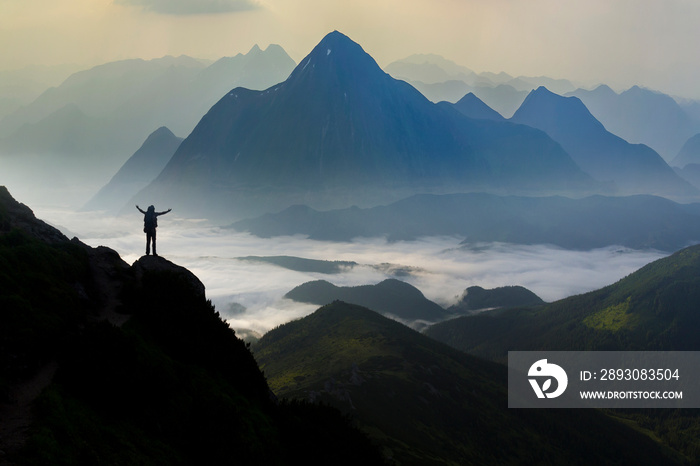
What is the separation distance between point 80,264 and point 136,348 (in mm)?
13110

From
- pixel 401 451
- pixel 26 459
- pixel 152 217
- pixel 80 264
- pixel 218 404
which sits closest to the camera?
pixel 26 459

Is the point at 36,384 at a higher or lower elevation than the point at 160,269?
lower

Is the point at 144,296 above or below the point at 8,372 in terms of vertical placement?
above

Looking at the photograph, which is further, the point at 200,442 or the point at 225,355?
the point at 225,355

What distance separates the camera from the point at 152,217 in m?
58.8

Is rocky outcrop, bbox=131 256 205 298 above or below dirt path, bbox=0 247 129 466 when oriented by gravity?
above

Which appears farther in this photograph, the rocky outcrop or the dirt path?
the rocky outcrop

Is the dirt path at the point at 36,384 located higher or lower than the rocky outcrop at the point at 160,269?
lower

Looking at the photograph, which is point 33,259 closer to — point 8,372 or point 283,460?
point 8,372

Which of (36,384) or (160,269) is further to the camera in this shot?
(160,269)

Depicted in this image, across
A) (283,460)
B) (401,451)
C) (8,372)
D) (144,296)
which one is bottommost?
(401,451)

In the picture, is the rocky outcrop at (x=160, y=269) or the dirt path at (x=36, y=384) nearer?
the dirt path at (x=36, y=384)

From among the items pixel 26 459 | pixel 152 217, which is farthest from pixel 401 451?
pixel 26 459

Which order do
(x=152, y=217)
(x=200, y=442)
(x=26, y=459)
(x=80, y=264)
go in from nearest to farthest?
(x=26, y=459), (x=200, y=442), (x=80, y=264), (x=152, y=217)
